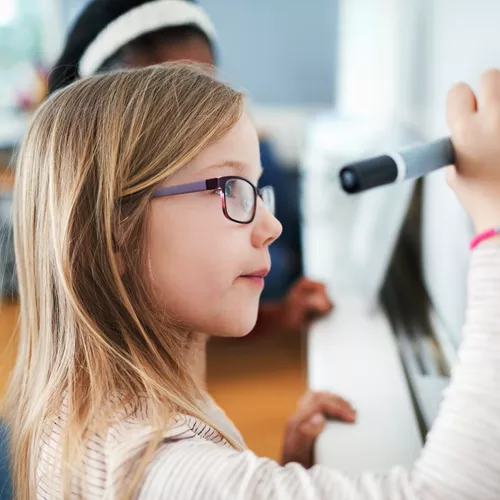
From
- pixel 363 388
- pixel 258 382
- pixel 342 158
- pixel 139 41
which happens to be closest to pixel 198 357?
pixel 363 388

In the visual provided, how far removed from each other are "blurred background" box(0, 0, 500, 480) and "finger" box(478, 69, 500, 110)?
17cm

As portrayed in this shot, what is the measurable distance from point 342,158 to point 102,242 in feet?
2.70

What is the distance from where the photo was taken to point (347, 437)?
2.18 feet

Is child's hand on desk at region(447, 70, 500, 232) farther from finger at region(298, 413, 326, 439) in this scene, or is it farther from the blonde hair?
finger at region(298, 413, 326, 439)

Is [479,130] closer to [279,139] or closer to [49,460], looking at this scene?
[49,460]

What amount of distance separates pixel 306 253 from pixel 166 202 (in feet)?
2.83

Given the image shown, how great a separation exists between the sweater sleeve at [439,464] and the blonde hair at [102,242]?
0.08 meters

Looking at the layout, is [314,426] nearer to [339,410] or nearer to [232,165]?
[339,410]

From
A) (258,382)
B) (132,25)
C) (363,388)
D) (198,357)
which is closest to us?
(198,357)

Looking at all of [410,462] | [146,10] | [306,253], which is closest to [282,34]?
[306,253]

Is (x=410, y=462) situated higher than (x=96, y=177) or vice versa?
(x=96, y=177)

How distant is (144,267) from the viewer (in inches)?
21.0

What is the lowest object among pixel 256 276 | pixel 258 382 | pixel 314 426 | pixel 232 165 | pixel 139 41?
pixel 258 382

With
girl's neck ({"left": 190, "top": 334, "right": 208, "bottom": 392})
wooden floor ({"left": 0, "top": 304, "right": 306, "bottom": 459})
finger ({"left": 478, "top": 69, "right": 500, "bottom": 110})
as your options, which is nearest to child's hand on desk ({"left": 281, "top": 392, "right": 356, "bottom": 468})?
girl's neck ({"left": 190, "top": 334, "right": 208, "bottom": 392})
